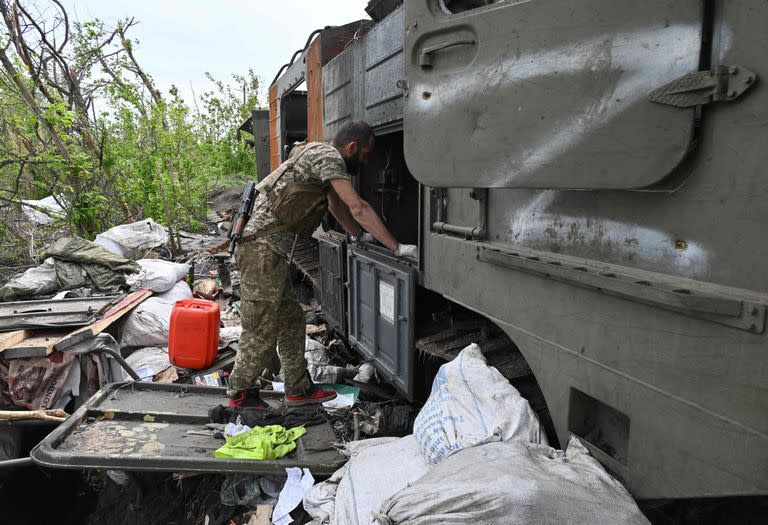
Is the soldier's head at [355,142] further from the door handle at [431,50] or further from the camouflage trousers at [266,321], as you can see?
the door handle at [431,50]

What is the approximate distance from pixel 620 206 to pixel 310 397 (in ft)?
9.05

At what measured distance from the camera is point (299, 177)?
3.43 metres

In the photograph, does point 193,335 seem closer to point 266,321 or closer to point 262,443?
point 266,321

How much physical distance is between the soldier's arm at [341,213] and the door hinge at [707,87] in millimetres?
2655

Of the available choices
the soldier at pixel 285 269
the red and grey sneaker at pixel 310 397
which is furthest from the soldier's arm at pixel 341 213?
the red and grey sneaker at pixel 310 397

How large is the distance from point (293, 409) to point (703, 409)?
2.73 meters

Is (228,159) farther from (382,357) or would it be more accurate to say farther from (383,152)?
(382,357)

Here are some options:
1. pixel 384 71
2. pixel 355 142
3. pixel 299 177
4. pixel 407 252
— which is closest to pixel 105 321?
pixel 299 177

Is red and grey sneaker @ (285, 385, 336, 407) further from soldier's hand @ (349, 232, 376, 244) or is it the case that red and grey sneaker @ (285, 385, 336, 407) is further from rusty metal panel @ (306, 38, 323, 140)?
rusty metal panel @ (306, 38, 323, 140)

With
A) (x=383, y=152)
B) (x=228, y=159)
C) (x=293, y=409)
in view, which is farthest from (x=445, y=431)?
(x=228, y=159)

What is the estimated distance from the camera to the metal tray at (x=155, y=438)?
2.97 metres

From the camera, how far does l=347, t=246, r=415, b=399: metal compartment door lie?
322cm

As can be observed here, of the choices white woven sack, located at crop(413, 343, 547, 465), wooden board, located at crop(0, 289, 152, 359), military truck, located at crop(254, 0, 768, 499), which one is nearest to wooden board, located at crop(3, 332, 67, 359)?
wooden board, located at crop(0, 289, 152, 359)

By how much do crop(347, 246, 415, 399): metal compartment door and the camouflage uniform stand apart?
1.61ft
